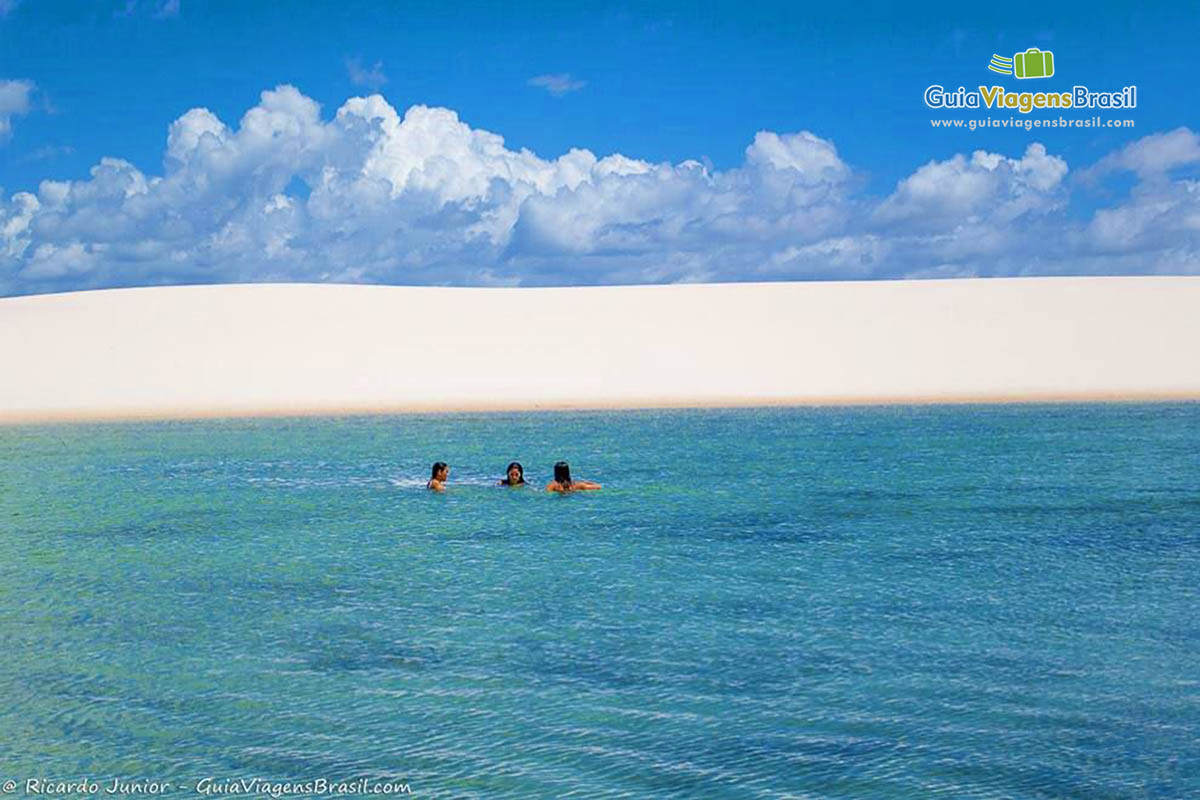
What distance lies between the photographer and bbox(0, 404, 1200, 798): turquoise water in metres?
8.95

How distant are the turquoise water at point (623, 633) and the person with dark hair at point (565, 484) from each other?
0.40 metres

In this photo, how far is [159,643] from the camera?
12352 millimetres

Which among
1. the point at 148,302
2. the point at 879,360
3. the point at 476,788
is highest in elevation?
the point at 148,302

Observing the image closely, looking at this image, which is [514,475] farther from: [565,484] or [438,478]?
[438,478]

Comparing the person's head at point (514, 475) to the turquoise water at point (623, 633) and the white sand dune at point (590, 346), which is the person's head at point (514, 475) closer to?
the turquoise water at point (623, 633)

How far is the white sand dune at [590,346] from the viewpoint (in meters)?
53.1

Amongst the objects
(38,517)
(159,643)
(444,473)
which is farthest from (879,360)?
(159,643)

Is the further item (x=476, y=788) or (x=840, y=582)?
(x=840, y=582)

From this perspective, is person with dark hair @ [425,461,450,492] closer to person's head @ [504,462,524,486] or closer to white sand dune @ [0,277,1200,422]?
person's head @ [504,462,524,486]

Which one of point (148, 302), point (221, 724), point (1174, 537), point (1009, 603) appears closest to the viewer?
point (221, 724)

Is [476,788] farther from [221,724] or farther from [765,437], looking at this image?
[765,437]

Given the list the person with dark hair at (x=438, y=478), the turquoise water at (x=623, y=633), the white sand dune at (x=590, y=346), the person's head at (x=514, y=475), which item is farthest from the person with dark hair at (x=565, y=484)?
the white sand dune at (x=590, y=346)

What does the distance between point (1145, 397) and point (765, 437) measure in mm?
23332

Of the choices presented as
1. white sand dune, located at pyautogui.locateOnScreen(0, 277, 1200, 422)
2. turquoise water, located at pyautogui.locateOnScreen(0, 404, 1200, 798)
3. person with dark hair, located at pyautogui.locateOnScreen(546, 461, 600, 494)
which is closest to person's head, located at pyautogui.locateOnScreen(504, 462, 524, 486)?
turquoise water, located at pyautogui.locateOnScreen(0, 404, 1200, 798)
